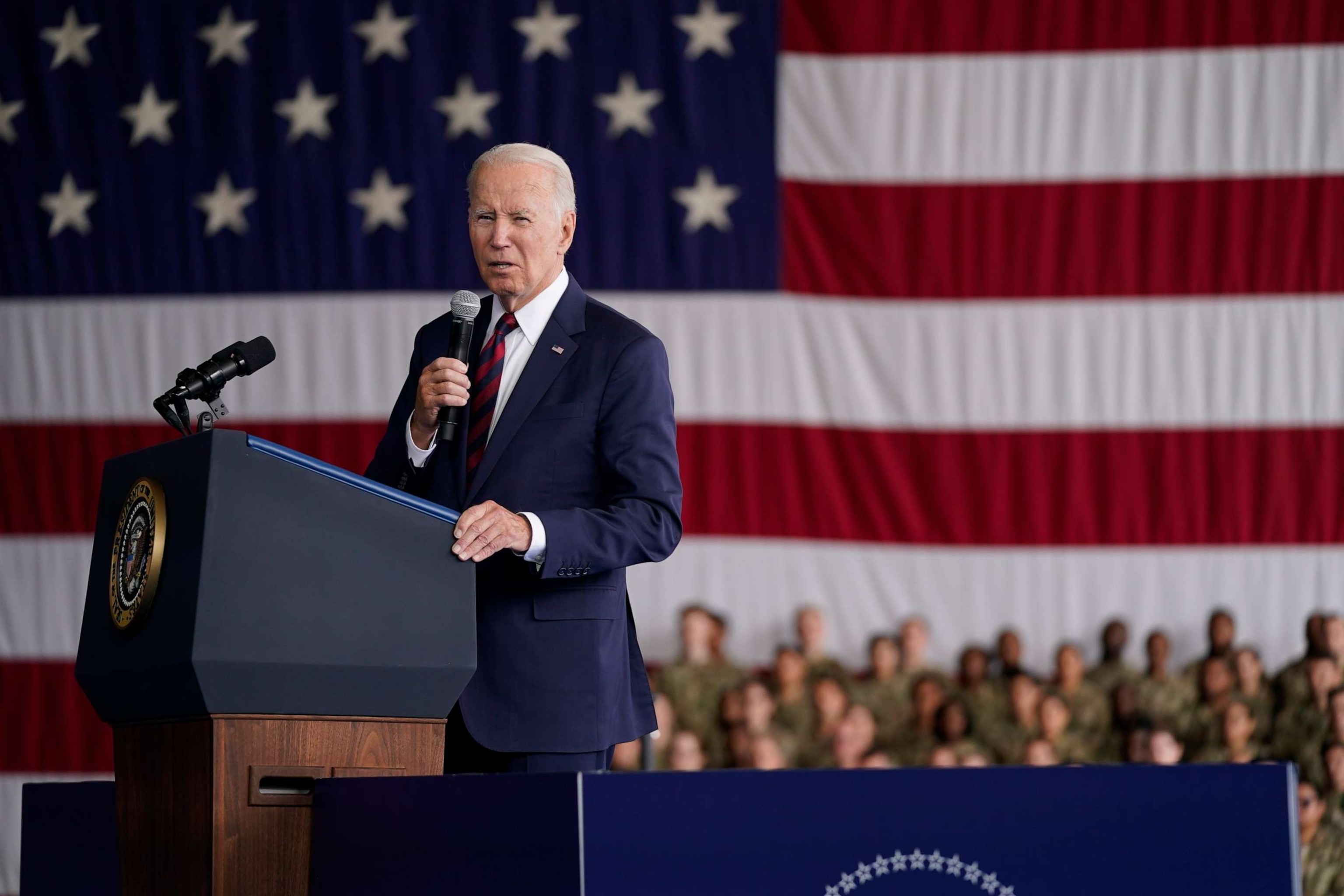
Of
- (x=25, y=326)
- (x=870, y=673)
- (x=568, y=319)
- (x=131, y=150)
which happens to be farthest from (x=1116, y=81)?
(x=568, y=319)

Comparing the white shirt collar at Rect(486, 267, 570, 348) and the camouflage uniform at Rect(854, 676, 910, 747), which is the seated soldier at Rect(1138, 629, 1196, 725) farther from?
the white shirt collar at Rect(486, 267, 570, 348)

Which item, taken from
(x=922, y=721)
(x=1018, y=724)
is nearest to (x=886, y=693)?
A: (x=922, y=721)

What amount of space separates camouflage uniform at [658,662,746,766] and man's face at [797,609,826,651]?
0.92 ft

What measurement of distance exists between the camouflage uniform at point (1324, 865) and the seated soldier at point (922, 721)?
134cm

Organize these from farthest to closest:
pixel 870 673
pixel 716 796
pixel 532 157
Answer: pixel 870 673 → pixel 532 157 → pixel 716 796

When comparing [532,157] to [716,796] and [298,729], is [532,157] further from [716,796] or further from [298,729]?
[716,796]

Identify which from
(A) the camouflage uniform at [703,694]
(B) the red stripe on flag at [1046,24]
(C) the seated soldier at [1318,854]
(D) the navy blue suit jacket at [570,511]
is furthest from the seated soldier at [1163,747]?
(D) the navy blue suit jacket at [570,511]

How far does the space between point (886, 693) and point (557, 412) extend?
436 centimetres

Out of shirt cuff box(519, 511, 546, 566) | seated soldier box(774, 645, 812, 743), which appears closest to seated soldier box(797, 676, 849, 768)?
seated soldier box(774, 645, 812, 743)

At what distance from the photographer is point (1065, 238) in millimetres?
6184

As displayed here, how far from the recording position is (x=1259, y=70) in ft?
20.1

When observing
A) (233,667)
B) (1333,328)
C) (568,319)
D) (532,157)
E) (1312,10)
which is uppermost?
(1312,10)

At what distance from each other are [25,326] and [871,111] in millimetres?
3523

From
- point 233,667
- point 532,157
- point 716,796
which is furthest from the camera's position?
point 532,157
